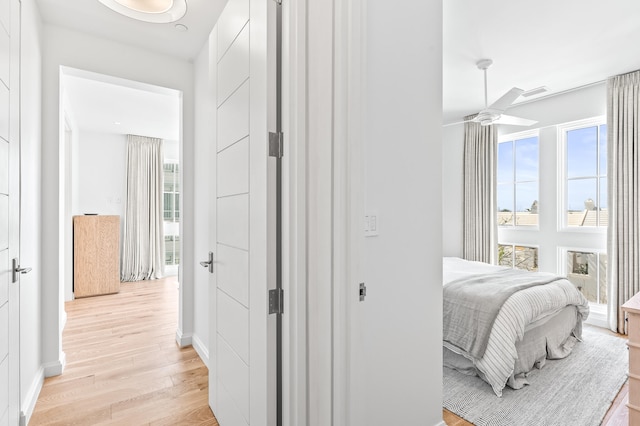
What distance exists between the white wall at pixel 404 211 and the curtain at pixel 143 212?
217 inches

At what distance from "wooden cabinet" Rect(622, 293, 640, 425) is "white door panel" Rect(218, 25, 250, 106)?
6.78 ft

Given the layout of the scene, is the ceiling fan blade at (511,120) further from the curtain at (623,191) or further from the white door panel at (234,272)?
the white door panel at (234,272)

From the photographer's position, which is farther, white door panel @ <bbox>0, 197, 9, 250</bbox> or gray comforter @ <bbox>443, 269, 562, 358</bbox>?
gray comforter @ <bbox>443, 269, 562, 358</bbox>

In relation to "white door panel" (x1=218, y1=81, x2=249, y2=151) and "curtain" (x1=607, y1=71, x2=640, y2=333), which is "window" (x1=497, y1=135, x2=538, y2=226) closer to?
"curtain" (x1=607, y1=71, x2=640, y2=333)

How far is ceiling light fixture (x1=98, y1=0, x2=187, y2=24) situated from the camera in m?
2.01

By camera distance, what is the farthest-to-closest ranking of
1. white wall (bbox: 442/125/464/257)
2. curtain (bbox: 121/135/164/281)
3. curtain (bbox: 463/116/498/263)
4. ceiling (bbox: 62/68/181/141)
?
curtain (bbox: 121/135/164/281) → white wall (bbox: 442/125/464/257) → curtain (bbox: 463/116/498/263) → ceiling (bbox: 62/68/181/141)

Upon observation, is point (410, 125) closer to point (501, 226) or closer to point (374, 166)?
point (374, 166)

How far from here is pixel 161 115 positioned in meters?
4.62

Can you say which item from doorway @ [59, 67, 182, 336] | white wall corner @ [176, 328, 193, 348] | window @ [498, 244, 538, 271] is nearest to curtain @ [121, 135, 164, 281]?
doorway @ [59, 67, 182, 336]

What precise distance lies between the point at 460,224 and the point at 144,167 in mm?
5548

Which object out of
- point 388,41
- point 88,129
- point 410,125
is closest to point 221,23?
point 388,41

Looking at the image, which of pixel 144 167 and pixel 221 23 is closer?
pixel 221 23

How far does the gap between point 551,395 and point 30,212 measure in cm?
361

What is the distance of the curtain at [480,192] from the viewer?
457 centimetres
